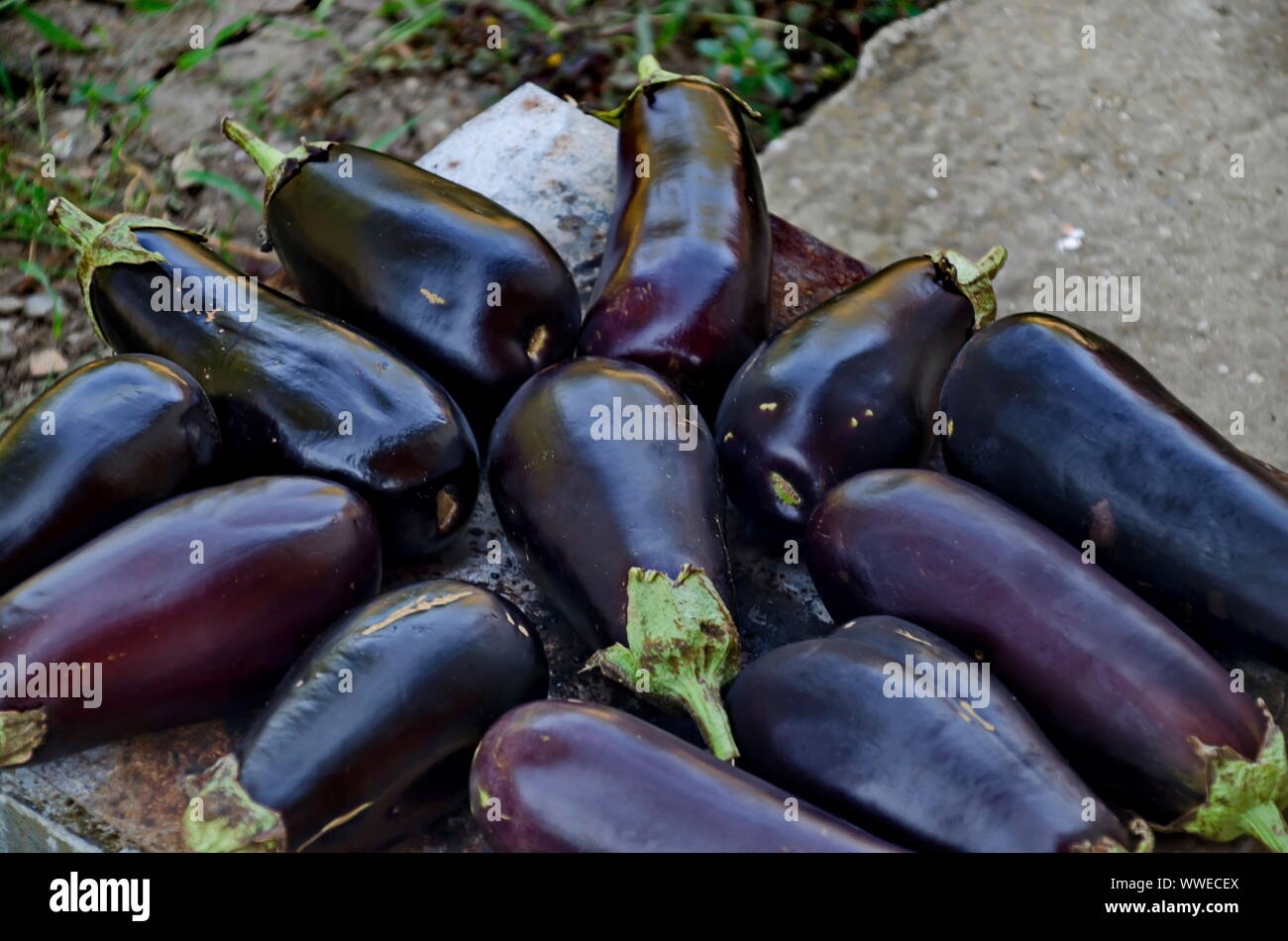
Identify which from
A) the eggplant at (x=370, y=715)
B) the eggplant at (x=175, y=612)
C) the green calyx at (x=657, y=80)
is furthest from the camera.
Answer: the green calyx at (x=657, y=80)

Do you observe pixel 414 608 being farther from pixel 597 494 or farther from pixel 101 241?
pixel 101 241

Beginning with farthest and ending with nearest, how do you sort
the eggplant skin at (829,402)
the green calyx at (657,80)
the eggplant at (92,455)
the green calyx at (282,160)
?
the green calyx at (657,80) < the green calyx at (282,160) < the eggplant skin at (829,402) < the eggplant at (92,455)

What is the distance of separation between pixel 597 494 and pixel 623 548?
7 centimetres

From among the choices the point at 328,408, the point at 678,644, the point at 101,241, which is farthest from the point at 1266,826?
the point at 101,241

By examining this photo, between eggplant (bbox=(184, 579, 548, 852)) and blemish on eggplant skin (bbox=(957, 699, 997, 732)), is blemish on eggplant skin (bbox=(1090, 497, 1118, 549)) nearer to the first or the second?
blemish on eggplant skin (bbox=(957, 699, 997, 732))

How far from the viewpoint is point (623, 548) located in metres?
1.58

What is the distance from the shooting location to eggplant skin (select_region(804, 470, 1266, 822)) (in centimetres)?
145

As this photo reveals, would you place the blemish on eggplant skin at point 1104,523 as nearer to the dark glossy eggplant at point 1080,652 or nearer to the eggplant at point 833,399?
the dark glossy eggplant at point 1080,652

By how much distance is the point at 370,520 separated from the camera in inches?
64.6

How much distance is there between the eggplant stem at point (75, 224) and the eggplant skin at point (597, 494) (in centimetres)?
60

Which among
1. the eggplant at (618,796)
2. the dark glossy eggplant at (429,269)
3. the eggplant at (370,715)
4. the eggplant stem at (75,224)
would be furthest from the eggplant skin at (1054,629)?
the eggplant stem at (75,224)

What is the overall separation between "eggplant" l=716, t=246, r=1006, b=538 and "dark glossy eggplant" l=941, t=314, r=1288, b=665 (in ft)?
0.28

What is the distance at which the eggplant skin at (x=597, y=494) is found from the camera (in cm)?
158

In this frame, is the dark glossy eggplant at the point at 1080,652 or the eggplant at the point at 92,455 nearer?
the dark glossy eggplant at the point at 1080,652
